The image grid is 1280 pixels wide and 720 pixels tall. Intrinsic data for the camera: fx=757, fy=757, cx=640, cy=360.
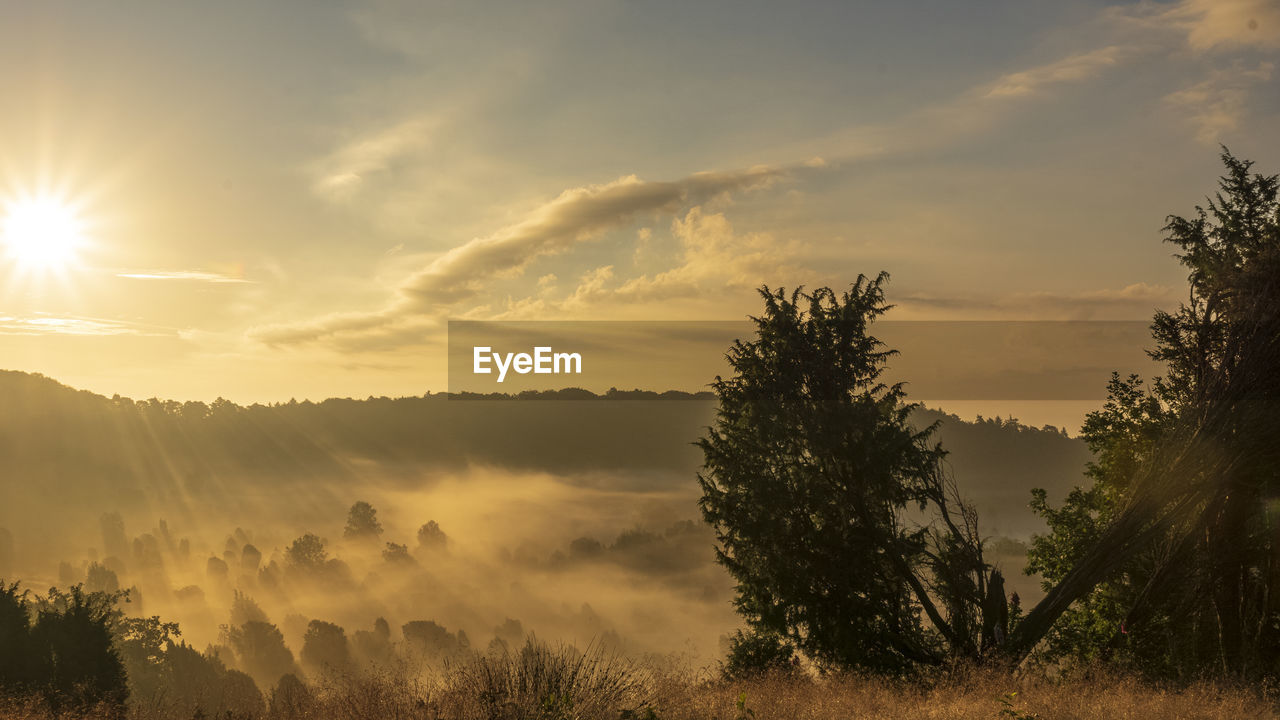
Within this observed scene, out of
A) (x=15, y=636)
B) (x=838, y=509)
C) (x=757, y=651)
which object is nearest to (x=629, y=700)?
(x=838, y=509)

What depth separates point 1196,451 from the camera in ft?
58.7

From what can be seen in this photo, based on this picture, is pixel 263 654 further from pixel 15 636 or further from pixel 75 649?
pixel 75 649

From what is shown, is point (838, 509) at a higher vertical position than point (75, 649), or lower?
higher

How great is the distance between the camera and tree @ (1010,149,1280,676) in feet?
58.6

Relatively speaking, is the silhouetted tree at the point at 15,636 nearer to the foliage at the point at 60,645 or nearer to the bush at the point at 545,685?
the foliage at the point at 60,645

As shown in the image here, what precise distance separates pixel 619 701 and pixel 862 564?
37.2 feet

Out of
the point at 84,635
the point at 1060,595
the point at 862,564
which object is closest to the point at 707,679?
the point at 862,564

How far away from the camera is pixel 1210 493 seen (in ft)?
59.4

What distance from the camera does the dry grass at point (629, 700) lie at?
935 cm

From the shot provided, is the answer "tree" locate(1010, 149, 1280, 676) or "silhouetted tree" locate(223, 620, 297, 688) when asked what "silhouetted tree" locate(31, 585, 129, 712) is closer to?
"tree" locate(1010, 149, 1280, 676)

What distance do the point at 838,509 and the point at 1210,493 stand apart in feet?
28.4

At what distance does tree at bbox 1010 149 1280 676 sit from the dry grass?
6816 millimetres

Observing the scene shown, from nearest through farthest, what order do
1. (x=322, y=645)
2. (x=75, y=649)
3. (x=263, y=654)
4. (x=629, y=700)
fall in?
(x=629, y=700)
(x=75, y=649)
(x=263, y=654)
(x=322, y=645)

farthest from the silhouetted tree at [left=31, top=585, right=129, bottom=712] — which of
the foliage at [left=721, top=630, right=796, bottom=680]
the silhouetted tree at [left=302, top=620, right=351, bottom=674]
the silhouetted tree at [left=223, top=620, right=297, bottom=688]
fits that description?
the silhouetted tree at [left=223, top=620, right=297, bottom=688]
